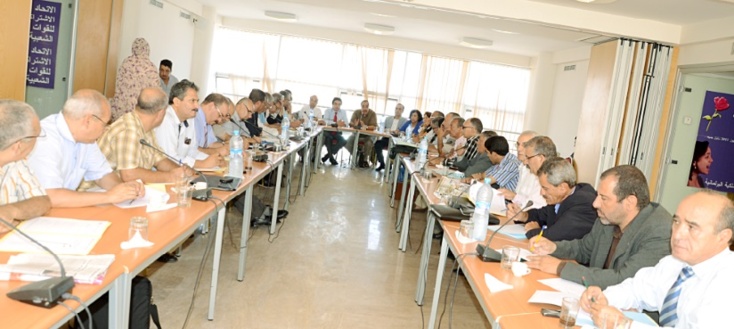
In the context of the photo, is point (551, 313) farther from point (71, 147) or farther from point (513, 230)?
point (71, 147)

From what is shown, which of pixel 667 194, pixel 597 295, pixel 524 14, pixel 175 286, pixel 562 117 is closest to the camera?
pixel 597 295

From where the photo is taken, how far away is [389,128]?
10.7m

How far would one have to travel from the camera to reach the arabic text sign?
563 cm

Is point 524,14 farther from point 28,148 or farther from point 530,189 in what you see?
point 28,148

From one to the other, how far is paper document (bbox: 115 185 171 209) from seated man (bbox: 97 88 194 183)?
1.11 feet

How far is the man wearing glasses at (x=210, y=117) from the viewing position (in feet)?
15.1

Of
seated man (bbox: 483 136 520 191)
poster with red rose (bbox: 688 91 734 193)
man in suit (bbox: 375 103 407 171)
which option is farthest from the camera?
man in suit (bbox: 375 103 407 171)

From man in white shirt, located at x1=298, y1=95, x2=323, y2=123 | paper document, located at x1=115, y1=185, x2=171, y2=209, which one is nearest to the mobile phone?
paper document, located at x1=115, y1=185, x2=171, y2=209

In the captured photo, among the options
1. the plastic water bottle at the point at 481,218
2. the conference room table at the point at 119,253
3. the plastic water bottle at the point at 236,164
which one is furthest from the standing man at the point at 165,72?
the plastic water bottle at the point at 481,218

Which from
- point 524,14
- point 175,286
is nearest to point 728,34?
point 524,14

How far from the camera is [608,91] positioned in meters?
7.06

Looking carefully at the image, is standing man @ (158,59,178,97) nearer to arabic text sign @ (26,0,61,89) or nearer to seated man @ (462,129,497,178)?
arabic text sign @ (26,0,61,89)

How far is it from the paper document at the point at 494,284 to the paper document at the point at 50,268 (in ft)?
4.31

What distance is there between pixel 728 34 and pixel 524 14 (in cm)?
205
